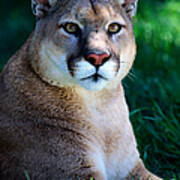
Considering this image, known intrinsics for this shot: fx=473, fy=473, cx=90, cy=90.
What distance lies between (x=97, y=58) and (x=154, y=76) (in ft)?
9.31

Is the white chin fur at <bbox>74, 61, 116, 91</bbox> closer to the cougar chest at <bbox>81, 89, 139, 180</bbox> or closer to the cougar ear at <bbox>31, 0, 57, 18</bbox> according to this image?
the cougar chest at <bbox>81, 89, 139, 180</bbox>

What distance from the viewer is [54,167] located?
329 centimetres

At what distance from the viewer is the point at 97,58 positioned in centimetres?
314

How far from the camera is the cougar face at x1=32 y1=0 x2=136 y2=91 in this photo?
10.6ft

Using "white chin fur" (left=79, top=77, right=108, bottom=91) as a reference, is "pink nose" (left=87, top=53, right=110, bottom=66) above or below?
above

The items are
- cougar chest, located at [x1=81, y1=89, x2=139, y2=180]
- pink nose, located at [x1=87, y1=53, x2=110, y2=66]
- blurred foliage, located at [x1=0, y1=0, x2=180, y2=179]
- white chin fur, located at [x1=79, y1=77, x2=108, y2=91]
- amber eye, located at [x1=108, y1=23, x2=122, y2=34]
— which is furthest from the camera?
blurred foliage, located at [x1=0, y1=0, x2=180, y2=179]

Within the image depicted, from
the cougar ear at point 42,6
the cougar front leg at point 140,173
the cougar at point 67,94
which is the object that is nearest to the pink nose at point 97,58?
the cougar at point 67,94

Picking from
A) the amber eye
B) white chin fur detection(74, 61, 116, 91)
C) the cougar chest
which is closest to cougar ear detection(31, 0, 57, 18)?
the amber eye

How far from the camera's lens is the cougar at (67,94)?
329 cm

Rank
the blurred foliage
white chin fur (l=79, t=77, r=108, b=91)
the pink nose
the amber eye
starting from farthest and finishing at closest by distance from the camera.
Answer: the blurred foliage → the amber eye → white chin fur (l=79, t=77, r=108, b=91) → the pink nose

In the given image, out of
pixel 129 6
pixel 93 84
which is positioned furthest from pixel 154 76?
pixel 93 84

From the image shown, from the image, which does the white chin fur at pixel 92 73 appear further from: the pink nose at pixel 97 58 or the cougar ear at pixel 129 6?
the cougar ear at pixel 129 6

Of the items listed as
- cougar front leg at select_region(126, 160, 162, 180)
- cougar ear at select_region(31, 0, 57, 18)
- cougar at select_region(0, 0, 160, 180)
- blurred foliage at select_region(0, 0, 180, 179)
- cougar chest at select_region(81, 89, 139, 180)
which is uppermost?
cougar ear at select_region(31, 0, 57, 18)

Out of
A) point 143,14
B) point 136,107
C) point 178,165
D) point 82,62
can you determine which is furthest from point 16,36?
point 82,62
